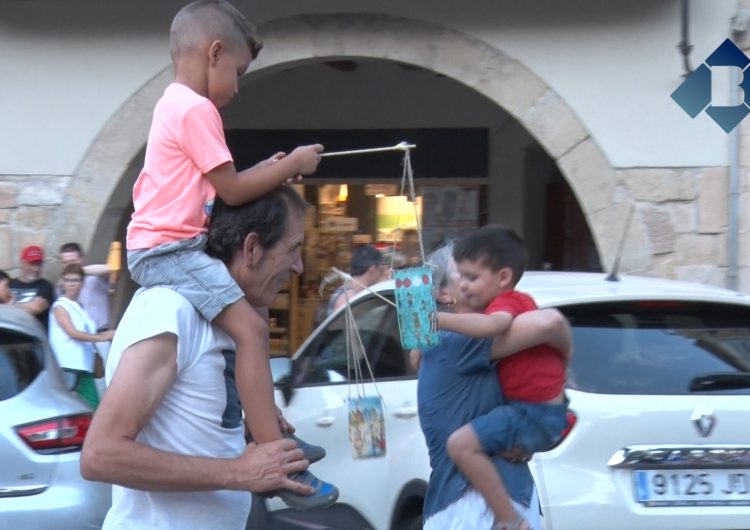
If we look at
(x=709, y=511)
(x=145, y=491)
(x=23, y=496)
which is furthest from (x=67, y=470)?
(x=145, y=491)

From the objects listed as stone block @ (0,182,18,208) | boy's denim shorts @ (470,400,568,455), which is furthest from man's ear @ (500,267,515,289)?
stone block @ (0,182,18,208)

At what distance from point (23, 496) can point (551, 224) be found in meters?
7.44

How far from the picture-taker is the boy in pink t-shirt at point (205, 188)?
2393 millimetres

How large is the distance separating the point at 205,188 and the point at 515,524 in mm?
1502

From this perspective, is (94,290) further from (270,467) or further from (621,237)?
(270,467)

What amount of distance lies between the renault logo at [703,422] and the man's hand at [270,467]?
2392mm

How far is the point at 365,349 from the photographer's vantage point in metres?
5.48

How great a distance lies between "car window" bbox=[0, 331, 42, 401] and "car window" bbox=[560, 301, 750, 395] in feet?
8.49

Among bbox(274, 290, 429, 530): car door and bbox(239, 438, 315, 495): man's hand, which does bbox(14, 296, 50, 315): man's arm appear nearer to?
bbox(274, 290, 429, 530): car door

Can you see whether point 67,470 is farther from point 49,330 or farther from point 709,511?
point 49,330

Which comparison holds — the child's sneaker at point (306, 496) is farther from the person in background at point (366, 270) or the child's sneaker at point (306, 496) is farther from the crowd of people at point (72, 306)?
the crowd of people at point (72, 306)

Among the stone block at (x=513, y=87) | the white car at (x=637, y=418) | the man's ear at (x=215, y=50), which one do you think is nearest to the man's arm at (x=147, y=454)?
the man's ear at (x=215, y=50)

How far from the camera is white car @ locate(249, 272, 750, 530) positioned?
432 centimetres

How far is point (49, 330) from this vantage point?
29.2 ft
